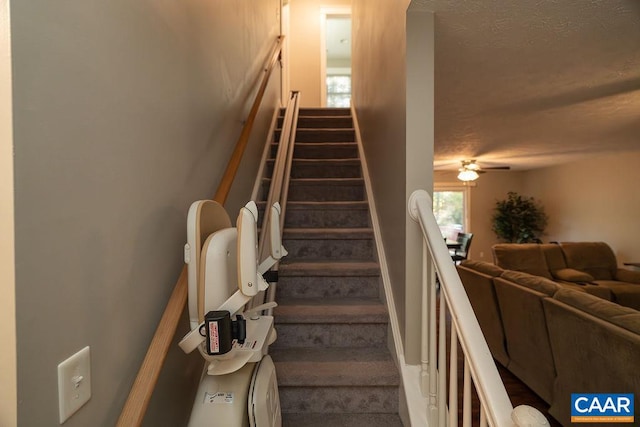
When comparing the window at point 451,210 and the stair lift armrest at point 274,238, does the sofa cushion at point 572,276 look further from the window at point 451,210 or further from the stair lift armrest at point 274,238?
the stair lift armrest at point 274,238

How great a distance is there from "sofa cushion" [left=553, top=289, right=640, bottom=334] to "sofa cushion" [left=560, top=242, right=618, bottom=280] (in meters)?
3.49

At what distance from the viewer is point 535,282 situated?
84.1 inches

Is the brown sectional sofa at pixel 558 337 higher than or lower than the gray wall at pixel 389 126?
lower

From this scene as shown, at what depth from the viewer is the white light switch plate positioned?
23.5 inches

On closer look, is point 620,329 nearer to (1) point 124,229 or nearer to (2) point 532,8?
(2) point 532,8

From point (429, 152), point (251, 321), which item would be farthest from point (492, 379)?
point (429, 152)

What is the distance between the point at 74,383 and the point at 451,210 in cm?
783

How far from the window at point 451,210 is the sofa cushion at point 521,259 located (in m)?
2.88

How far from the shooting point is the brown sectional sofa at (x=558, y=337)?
1.45 metres

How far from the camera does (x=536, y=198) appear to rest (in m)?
6.75

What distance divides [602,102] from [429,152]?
215cm

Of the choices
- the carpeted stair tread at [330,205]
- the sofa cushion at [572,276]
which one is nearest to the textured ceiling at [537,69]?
the carpeted stair tread at [330,205]

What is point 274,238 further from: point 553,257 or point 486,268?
point 553,257

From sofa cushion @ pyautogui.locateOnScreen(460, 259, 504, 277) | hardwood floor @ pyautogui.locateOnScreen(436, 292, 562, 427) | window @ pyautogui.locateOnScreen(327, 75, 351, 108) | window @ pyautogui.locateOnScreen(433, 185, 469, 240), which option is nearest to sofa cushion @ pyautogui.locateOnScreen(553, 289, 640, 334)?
sofa cushion @ pyautogui.locateOnScreen(460, 259, 504, 277)
